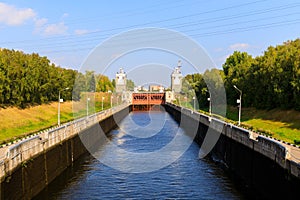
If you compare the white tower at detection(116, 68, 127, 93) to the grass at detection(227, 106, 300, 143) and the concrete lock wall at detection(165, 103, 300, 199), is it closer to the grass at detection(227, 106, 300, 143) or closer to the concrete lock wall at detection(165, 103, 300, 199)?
the grass at detection(227, 106, 300, 143)

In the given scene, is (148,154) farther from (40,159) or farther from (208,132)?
(40,159)

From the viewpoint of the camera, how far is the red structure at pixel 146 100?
135625mm

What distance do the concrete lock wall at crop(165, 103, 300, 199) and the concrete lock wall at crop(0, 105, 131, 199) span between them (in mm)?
14379

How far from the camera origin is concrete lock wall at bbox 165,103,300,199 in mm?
18811

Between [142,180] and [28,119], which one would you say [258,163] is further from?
[28,119]

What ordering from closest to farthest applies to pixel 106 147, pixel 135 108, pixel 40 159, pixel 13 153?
pixel 13 153 → pixel 40 159 → pixel 106 147 → pixel 135 108

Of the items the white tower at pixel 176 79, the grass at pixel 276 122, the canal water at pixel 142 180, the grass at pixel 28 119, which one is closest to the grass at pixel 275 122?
the grass at pixel 276 122

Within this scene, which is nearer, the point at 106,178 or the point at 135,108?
the point at 106,178

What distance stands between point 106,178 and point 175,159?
33.1 feet

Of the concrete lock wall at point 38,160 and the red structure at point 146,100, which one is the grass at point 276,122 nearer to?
the concrete lock wall at point 38,160

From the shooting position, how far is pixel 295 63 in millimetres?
53562

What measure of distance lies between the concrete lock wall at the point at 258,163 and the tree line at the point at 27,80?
39.1 metres

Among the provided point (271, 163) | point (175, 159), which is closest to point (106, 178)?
point (175, 159)

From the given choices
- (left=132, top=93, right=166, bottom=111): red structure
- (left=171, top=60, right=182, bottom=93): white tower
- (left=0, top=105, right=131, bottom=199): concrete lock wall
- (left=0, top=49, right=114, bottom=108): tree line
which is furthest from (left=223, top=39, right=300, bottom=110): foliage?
(left=171, top=60, right=182, bottom=93): white tower
